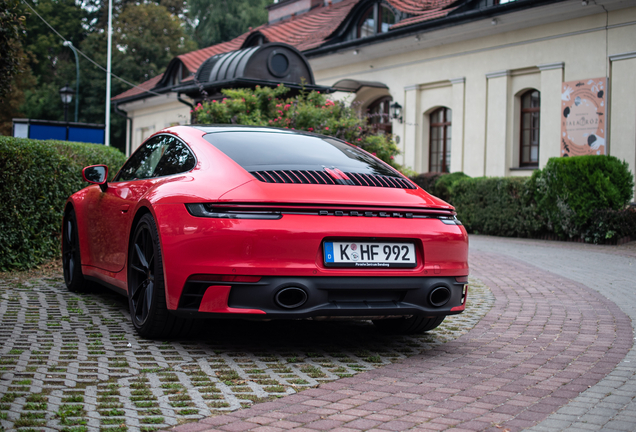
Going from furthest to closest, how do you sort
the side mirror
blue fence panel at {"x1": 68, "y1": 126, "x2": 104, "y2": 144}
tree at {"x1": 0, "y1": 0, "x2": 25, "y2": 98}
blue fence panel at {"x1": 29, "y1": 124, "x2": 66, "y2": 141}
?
blue fence panel at {"x1": 68, "y1": 126, "x2": 104, "y2": 144} → blue fence panel at {"x1": 29, "y1": 124, "x2": 66, "y2": 141} → tree at {"x1": 0, "y1": 0, "x2": 25, "y2": 98} → the side mirror

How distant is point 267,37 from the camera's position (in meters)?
30.2

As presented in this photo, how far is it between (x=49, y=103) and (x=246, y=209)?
4967cm

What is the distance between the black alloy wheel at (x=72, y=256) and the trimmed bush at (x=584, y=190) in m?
10.2

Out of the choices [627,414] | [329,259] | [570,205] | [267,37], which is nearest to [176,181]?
[329,259]

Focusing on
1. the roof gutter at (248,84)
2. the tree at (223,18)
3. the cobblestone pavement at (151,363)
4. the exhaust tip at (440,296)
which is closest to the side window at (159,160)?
the cobblestone pavement at (151,363)

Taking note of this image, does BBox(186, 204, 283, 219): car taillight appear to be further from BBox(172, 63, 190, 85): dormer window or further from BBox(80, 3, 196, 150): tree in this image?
BBox(80, 3, 196, 150): tree

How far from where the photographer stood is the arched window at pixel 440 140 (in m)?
22.8

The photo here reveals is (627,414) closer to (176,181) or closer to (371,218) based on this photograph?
(371,218)

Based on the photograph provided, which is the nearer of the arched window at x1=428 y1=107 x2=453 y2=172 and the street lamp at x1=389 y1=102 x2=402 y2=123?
the arched window at x1=428 y1=107 x2=453 y2=172

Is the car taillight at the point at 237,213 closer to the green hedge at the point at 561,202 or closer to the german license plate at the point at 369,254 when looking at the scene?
the german license plate at the point at 369,254

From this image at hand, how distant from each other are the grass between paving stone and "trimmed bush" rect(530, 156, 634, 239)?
28.7 feet

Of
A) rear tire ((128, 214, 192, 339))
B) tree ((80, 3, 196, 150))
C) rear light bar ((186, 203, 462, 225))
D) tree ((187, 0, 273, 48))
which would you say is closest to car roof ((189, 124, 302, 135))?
rear tire ((128, 214, 192, 339))

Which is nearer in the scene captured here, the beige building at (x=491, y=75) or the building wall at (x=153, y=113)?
the beige building at (x=491, y=75)

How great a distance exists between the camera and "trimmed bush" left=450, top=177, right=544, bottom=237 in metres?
15.2
